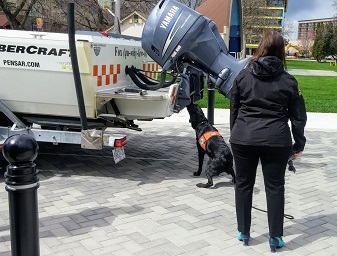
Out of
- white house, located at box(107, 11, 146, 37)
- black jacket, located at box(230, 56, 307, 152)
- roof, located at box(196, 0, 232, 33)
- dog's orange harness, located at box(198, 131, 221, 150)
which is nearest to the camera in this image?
black jacket, located at box(230, 56, 307, 152)

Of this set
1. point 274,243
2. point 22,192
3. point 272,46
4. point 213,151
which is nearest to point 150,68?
point 213,151

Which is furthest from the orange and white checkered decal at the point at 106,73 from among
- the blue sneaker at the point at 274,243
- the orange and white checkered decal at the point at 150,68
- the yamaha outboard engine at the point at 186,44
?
the blue sneaker at the point at 274,243

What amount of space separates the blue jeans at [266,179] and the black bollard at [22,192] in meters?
1.82

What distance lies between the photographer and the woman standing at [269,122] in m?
3.54

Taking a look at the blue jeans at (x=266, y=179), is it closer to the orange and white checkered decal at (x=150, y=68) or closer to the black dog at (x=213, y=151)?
the black dog at (x=213, y=151)

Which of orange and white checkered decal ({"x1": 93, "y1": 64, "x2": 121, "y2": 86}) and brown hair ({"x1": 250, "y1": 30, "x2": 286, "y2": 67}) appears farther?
orange and white checkered decal ({"x1": 93, "y1": 64, "x2": 121, "y2": 86})

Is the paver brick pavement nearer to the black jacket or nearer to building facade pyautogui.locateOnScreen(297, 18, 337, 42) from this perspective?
the black jacket

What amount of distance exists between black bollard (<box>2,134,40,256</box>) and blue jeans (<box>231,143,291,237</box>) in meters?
1.82

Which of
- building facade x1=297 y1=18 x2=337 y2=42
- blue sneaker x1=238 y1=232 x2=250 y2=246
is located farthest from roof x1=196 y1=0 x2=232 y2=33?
building facade x1=297 y1=18 x2=337 y2=42

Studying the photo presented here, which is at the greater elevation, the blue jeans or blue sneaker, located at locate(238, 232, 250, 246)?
the blue jeans

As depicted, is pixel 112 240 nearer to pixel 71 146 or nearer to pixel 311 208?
pixel 311 208

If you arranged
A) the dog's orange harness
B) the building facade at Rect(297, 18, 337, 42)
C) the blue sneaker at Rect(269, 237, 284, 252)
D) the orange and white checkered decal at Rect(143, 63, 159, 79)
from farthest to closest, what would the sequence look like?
the building facade at Rect(297, 18, 337, 42)
the orange and white checkered decal at Rect(143, 63, 159, 79)
the dog's orange harness
the blue sneaker at Rect(269, 237, 284, 252)

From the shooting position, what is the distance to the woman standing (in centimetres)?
354

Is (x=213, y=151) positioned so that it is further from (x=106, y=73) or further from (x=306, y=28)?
(x=306, y=28)
